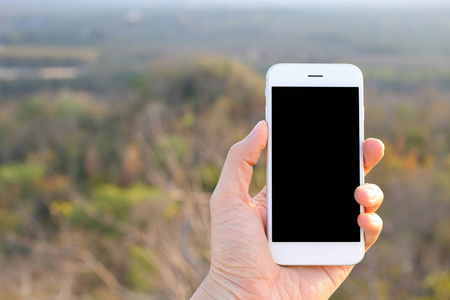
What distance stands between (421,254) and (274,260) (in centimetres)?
668

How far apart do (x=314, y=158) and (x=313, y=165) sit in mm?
28

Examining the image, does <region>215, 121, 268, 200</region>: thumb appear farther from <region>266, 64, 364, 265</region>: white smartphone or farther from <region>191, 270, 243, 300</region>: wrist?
<region>191, 270, 243, 300</region>: wrist

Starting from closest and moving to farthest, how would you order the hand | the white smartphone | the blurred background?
the hand
the white smartphone
the blurred background

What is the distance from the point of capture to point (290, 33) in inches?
461

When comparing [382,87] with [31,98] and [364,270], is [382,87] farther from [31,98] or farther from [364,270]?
[31,98]

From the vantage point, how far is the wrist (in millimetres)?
1647

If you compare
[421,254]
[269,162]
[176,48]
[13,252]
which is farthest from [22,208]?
[269,162]

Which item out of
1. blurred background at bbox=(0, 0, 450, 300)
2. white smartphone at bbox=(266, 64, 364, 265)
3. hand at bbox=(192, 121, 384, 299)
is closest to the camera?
hand at bbox=(192, 121, 384, 299)

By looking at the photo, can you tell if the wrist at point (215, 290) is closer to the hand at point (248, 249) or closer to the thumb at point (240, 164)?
the hand at point (248, 249)

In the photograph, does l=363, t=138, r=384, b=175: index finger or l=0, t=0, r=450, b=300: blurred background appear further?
l=0, t=0, r=450, b=300: blurred background

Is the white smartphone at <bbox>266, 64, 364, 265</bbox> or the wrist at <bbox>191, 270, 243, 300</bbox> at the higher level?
the white smartphone at <bbox>266, 64, 364, 265</bbox>

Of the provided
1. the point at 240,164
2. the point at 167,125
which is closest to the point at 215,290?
the point at 240,164

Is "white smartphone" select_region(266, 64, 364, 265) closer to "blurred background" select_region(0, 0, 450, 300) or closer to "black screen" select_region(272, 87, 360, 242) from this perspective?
"black screen" select_region(272, 87, 360, 242)

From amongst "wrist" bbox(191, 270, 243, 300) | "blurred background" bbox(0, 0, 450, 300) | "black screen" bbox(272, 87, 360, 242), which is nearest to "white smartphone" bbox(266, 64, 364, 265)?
"black screen" bbox(272, 87, 360, 242)
